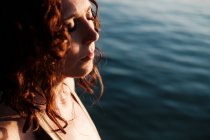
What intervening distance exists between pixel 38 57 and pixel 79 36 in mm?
277

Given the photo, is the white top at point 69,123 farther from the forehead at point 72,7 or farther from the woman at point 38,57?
the forehead at point 72,7

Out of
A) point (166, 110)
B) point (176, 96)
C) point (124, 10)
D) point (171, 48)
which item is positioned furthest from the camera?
point (124, 10)

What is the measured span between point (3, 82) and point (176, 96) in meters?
Answer: 3.33

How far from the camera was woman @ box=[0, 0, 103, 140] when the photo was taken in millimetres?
1529

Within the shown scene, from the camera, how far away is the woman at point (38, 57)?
5.02 feet

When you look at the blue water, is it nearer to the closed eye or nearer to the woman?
the woman

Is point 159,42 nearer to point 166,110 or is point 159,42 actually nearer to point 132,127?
point 166,110

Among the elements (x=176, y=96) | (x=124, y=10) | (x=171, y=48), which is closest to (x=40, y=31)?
(x=176, y=96)

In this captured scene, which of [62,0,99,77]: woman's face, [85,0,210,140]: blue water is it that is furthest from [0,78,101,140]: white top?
[85,0,210,140]: blue water

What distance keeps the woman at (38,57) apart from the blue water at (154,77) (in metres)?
2.09

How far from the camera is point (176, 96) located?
4.51 m

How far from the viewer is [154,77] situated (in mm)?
4996

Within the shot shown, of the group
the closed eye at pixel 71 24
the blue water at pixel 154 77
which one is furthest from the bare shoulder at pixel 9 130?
the blue water at pixel 154 77

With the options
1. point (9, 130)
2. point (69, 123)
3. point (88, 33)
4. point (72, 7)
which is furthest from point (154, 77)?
point (9, 130)
